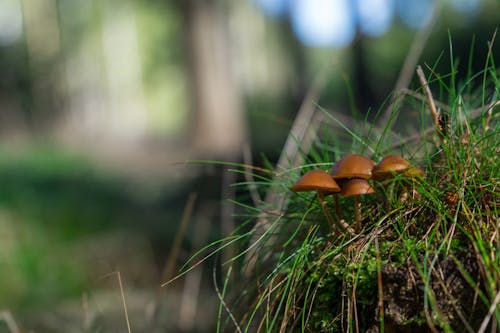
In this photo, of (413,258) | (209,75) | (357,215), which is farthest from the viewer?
(209,75)

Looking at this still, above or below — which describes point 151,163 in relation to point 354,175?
below

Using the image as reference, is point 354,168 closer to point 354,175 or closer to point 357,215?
point 354,175

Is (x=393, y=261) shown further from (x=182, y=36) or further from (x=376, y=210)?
(x=182, y=36)

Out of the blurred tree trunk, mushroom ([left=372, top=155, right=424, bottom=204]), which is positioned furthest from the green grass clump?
the blurred tree trunk

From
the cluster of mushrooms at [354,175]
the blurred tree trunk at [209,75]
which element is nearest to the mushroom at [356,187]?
the cluster of mushrooms at [354,175]

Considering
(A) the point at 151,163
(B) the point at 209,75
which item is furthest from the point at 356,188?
(A) the point at 151,163

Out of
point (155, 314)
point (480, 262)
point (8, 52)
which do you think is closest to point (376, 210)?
point (480, 262)
